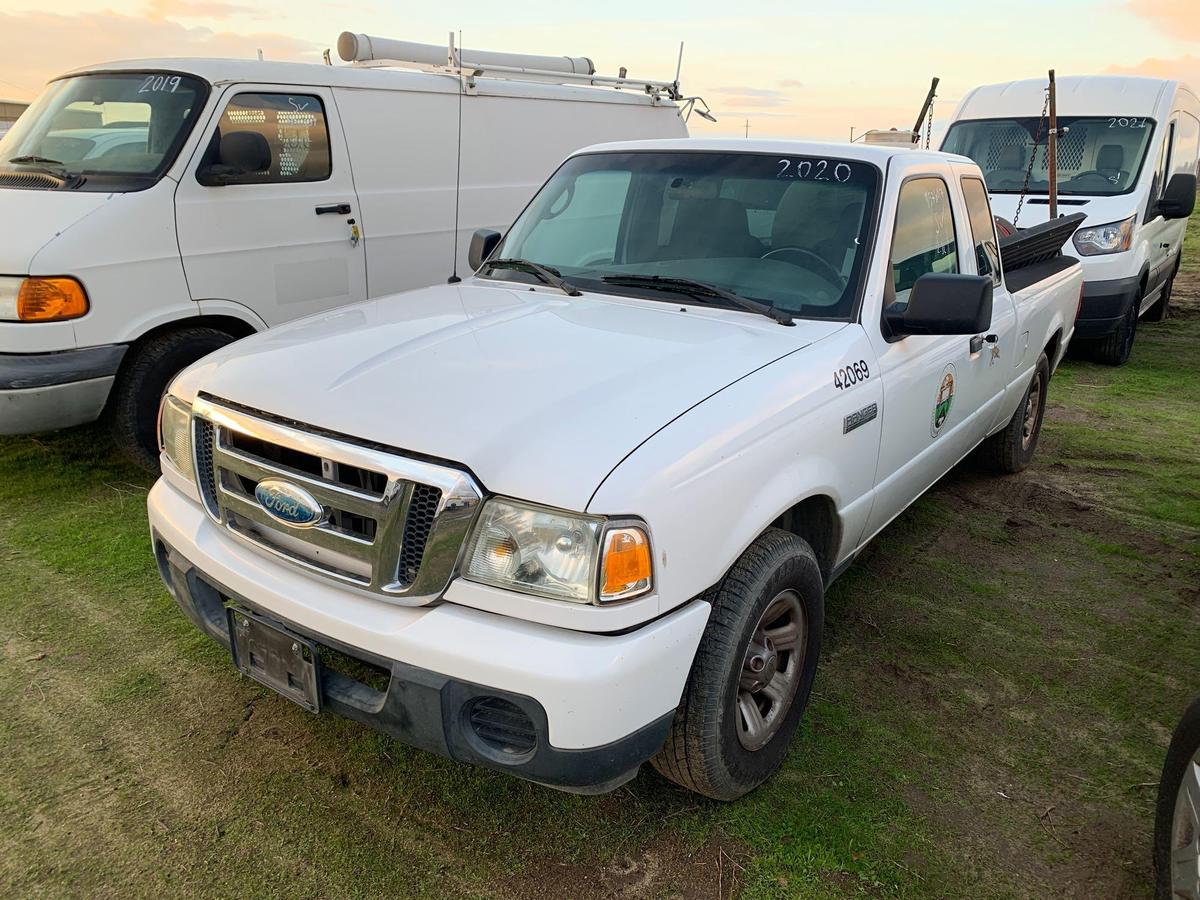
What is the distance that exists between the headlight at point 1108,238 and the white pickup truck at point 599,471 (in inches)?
219

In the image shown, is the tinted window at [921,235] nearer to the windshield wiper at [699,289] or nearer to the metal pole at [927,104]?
the windshield wiper at [699,289]

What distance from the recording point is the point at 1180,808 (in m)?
2.21

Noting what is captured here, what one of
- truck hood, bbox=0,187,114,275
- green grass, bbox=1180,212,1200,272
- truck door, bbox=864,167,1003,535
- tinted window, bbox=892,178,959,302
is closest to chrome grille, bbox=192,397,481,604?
truck door, bbox=864,167,1003,535

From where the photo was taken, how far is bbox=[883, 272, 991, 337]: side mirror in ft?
9.72

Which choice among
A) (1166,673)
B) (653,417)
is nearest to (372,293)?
(653,417)

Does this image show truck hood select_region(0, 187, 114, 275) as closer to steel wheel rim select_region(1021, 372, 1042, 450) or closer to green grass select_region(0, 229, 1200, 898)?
green grass select_region(0, 229, 1200, 898)

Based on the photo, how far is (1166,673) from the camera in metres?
3.51

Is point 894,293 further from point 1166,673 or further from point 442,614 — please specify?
point 442,614

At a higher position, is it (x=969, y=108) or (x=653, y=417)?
(x=969, y=108)

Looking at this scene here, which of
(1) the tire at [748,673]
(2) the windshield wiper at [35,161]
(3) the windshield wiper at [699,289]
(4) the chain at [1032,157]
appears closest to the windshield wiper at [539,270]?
(3) the windshield wiper at [699,289]

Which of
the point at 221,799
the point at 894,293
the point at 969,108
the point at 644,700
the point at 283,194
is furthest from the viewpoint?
the point at 969,108

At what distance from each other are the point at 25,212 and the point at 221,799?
337cm

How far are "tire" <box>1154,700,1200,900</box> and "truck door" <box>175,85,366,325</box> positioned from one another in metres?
4.73

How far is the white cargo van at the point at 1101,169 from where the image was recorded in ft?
27.2
